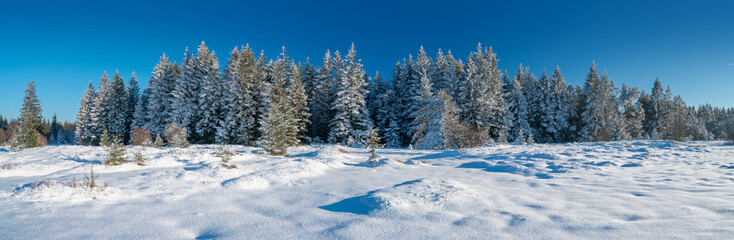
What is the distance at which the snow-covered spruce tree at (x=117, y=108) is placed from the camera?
114ft

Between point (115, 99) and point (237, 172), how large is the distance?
39943mm

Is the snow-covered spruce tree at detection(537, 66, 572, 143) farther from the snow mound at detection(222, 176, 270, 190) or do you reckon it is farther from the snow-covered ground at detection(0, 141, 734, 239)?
the snow mound at detection(222, 176, 270, 190)

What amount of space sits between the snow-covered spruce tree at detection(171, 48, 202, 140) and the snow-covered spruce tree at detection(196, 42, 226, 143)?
91cm

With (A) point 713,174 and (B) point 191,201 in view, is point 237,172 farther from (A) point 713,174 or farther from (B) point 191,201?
(A) point 713,174

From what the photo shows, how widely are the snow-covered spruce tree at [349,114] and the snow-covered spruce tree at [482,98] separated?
33.3 feet

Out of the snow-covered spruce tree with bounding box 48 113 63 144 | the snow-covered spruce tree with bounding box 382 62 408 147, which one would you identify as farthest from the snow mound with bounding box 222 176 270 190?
the snow-covered spruce tree with bounding box 48 113 63 144

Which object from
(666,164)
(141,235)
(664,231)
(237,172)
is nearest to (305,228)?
(141,235)

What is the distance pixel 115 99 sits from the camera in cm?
3509

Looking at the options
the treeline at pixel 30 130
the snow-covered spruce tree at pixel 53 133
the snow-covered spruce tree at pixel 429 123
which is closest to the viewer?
the treeline at pixel 30 130

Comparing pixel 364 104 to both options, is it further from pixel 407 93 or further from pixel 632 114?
pixel 632 114

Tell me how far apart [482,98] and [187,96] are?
1150 inches

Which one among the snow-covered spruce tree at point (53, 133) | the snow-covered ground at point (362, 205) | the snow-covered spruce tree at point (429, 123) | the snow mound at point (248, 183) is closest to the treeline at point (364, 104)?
the snow-covered spruce tree at point (429, 123)

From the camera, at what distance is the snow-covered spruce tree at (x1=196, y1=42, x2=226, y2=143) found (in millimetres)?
26766

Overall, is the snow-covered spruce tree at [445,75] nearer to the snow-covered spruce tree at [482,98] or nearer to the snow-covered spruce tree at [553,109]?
the snow-covered spruce tree at [482,98]
